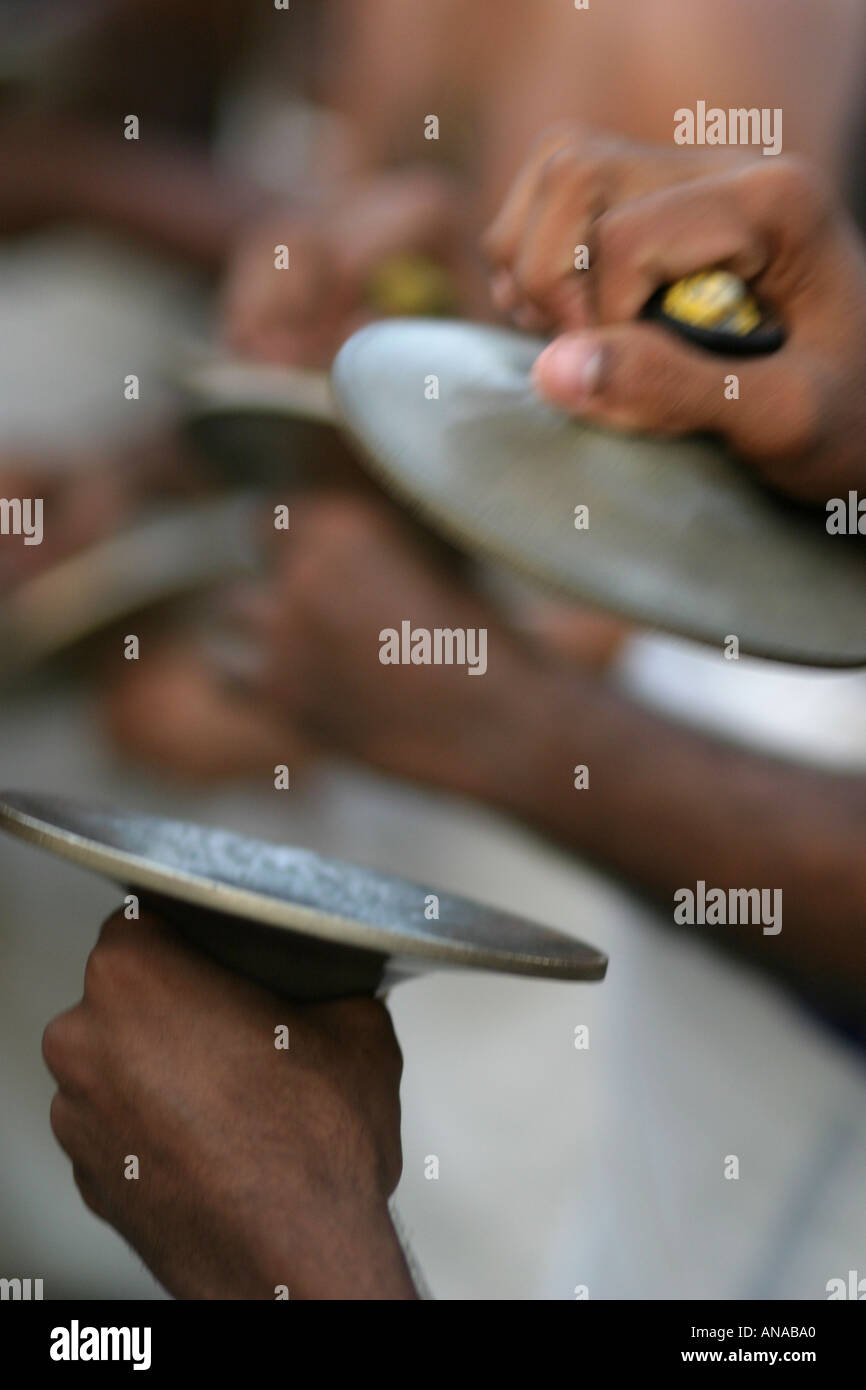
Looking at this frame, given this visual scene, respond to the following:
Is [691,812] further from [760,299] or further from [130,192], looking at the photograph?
[130,192]

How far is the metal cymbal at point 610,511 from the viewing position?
0.98 feet

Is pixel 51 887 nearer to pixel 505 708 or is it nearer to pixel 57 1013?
pixel 505 708

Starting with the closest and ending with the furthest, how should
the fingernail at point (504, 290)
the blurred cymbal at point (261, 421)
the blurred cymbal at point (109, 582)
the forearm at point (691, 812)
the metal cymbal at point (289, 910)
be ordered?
the metal cymbal at point (289, 910) → the fingernail at point (504, 290) → the blurred cymbal at point (261, 421) → the forearm at point (691, 812) → the blurred cymbal at point (109, 582)

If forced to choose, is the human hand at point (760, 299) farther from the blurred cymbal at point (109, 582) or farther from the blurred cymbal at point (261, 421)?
the blurred cymbal at point (109, 582)

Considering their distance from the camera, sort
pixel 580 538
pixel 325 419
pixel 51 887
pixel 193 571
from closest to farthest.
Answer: pixel 580 538 < pixel 325 419 < pixel 51 887 < pixel 193 571

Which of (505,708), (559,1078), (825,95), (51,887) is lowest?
(559,1078)

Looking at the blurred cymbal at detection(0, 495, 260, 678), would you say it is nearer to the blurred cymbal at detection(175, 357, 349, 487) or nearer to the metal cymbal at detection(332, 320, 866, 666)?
the blurred cymbal at detection(175, 357, 349, 487)

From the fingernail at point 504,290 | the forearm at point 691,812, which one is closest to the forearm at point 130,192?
the forearm at point 691,812

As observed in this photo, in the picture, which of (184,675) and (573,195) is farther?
(184,675)

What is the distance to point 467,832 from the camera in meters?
0.93

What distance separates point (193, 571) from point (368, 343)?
21.3 inches

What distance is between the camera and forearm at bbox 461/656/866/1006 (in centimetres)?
71

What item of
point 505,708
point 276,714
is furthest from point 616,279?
point 276,714

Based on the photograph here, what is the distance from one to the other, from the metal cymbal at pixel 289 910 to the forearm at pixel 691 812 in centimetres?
41
